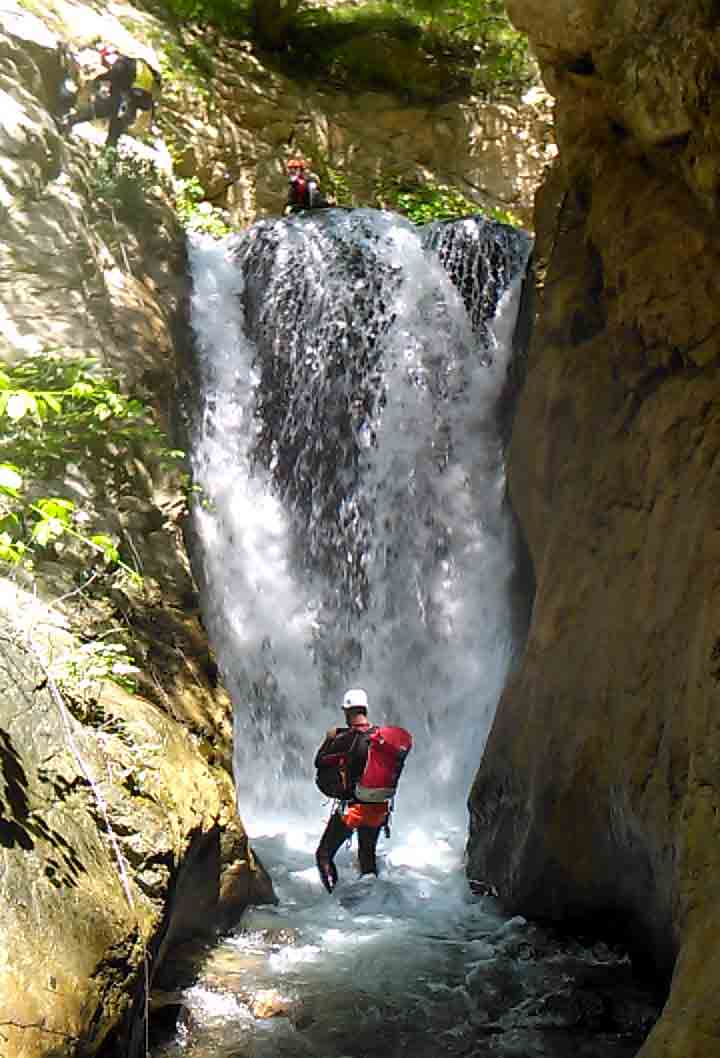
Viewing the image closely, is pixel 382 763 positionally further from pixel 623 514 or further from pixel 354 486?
pixel 354 486

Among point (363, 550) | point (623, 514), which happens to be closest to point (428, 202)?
point (363, 550)

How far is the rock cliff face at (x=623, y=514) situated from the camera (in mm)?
5646

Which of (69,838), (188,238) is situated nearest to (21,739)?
(69,838)

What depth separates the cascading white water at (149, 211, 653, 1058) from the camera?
7.14 meters

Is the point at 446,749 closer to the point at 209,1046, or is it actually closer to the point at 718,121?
the point at 209,1046

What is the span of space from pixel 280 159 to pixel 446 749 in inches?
406

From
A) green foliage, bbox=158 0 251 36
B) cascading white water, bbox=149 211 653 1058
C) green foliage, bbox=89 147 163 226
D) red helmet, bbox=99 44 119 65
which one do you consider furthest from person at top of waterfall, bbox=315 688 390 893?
green foliage, bbox=158 0 251 36

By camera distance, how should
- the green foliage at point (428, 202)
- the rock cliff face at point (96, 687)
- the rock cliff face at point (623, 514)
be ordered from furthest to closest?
the green foliage at point (428, 202)
the rock cliff face at point (623, 514)
the rock cliff face at point (96, 687)

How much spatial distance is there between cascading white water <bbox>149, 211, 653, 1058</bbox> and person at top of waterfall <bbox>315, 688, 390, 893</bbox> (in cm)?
31

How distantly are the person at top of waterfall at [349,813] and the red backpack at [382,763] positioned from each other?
7 cm

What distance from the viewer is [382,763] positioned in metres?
7.18

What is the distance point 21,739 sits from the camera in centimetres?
422

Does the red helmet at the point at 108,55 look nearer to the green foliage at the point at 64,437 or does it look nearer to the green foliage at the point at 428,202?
the green foliage at the point at 428,202

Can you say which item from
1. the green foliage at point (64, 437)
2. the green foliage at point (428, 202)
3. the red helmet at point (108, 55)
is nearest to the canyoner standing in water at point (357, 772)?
the green foliage at point (64, 437)
